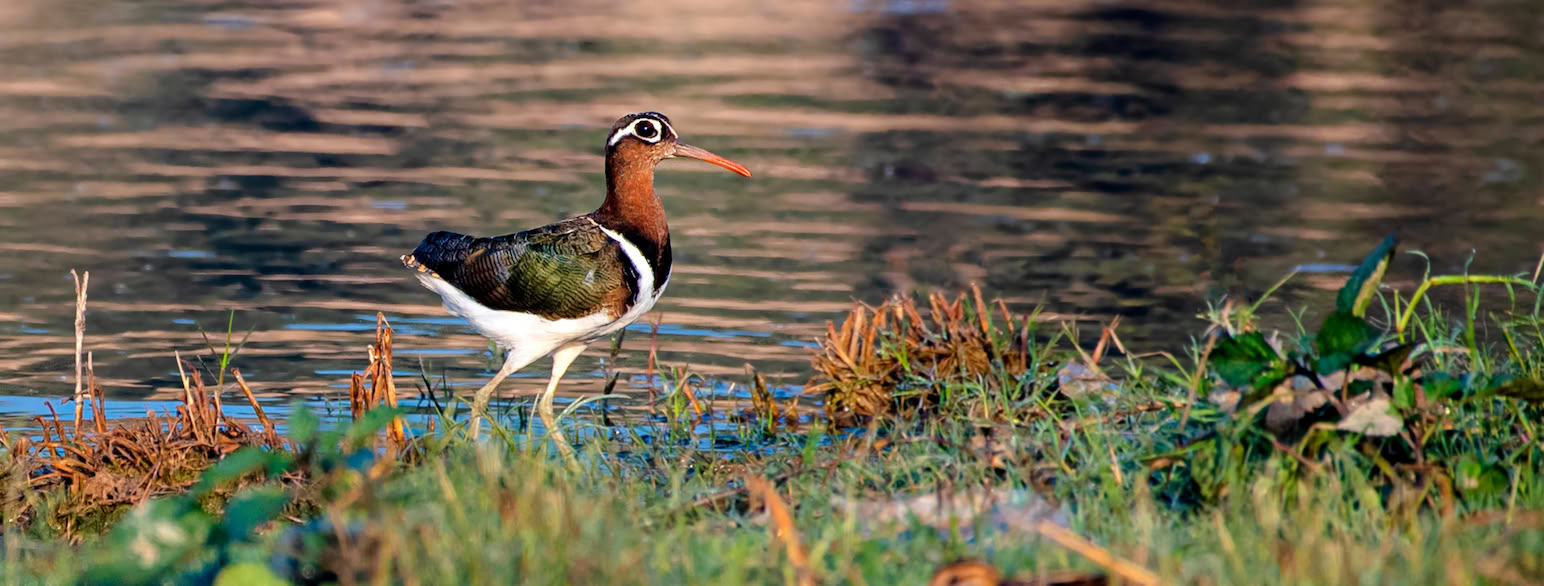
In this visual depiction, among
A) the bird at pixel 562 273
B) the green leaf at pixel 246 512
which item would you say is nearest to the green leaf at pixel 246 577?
the green leaf at pixel 246 512

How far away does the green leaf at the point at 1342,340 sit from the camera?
216 inches

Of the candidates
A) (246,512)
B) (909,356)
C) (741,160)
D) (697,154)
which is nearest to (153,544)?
(246,512)

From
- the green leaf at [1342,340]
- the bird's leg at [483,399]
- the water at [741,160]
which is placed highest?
the green leaf at [1342,340]

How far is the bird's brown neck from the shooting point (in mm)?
8523

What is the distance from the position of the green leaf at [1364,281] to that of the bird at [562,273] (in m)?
3.50

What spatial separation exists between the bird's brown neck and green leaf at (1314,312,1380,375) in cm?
366

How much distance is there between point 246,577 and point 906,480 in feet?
8.76

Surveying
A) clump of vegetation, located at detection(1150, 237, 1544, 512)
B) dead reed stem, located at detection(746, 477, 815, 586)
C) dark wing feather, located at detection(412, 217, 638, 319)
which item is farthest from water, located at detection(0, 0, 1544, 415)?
dead reed stem, located at detection(746, 477, 815, 586)

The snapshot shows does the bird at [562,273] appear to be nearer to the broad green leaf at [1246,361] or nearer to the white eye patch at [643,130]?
the white eye patch at [643,130]

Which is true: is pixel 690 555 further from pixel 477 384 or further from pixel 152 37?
pixel 152 37

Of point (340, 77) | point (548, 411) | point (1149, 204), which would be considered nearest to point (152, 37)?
point (340, 77)

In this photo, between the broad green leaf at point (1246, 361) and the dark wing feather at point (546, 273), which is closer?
the broad green leaf at point (1246, 361)

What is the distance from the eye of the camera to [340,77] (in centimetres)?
2270

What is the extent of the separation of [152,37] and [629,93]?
26.6 ft
